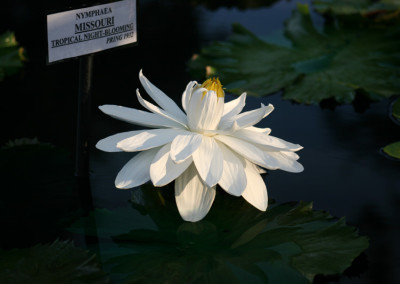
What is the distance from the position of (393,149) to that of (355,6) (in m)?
1.15

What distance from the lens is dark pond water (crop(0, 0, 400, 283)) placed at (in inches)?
40.4

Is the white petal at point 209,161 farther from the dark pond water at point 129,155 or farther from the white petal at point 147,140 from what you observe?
the dark pond water at point 129,155

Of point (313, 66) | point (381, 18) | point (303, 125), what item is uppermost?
point (381, 18)

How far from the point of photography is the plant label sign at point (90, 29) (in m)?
1.05

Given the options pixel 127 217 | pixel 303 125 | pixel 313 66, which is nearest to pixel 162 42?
pixel 313 66

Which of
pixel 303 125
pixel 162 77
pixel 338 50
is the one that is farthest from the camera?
pixel 338 50


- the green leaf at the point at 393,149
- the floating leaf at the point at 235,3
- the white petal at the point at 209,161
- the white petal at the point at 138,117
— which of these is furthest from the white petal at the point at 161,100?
the floating leaf at the point at 235,3

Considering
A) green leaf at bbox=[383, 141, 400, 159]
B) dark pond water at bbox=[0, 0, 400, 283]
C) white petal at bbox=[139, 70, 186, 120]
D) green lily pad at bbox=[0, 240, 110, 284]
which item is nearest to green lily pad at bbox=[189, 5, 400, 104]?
dark pond water at bbox=[0, 0, 400, 283]

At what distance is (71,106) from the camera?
61.5 inches

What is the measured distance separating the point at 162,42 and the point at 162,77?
349 mm

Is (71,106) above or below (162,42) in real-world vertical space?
below

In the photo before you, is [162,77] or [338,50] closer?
[162,77]

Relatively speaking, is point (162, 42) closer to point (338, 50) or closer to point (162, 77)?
point (162, 77)

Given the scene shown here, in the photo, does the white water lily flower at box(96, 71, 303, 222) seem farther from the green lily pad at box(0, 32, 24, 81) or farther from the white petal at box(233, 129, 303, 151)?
the green lily pad at box(0, 32, 24, 81)
